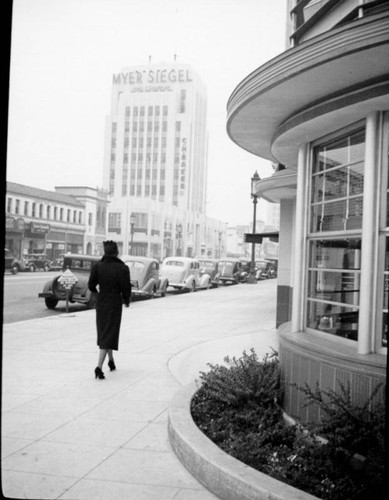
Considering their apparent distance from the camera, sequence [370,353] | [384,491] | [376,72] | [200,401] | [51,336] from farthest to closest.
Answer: [51,336]
[200,401]
[370,353]
[376,72]
[384,491]

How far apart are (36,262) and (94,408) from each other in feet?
98.5

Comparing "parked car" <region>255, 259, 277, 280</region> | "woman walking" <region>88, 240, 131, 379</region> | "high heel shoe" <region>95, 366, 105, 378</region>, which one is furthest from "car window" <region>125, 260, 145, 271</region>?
"parked car" <region>255, 259, 277, 280</region>

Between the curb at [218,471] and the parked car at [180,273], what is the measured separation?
67.4 ft

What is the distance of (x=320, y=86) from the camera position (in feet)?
13.5

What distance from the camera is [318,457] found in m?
3.49

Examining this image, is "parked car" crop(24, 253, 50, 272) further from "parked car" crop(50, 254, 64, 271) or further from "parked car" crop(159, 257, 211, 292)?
"parked car" crop(159, 257, 211, 292)

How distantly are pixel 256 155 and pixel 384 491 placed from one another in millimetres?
6224

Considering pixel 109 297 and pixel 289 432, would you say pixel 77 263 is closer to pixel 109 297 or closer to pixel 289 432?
pixel 109 297

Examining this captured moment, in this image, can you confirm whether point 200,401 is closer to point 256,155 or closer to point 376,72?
point 376,72

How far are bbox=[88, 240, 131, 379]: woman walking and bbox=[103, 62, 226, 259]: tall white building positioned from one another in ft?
206

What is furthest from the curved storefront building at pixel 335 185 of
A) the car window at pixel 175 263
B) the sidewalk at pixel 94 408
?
the car window at pixel 175 263

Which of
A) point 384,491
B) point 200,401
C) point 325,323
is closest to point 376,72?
point 325,323

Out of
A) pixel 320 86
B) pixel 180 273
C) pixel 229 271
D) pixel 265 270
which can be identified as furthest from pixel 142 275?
pixel 265 270

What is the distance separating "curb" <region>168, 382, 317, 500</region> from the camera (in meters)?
3.04
